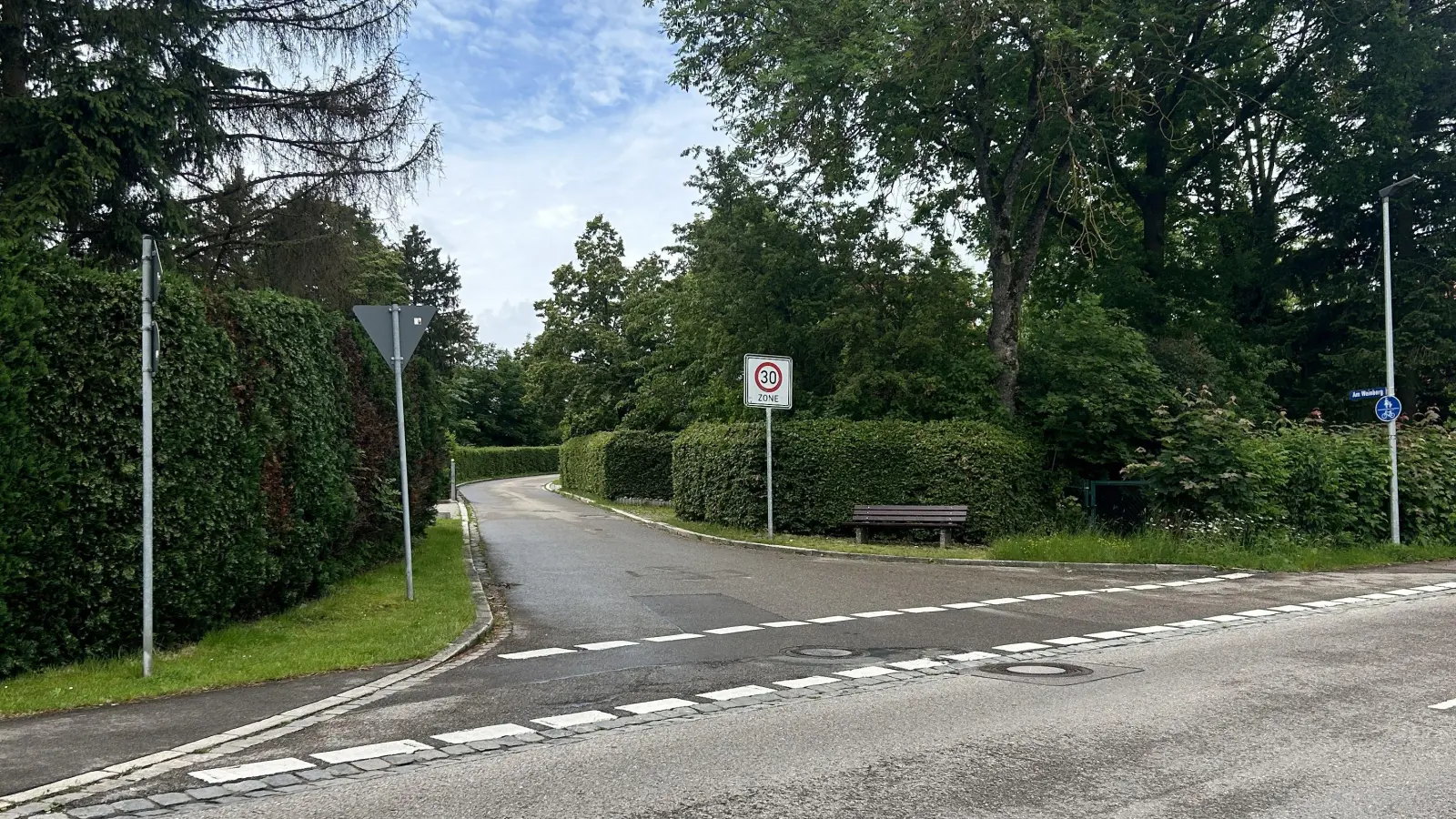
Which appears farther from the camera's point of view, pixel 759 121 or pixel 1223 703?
pixel 759 121

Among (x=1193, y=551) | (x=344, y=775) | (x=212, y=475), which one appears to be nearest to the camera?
(x=344, y=775)

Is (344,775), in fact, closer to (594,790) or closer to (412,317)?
(594,790)

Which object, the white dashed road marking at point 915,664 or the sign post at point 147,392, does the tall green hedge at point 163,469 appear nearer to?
the sign post at point 147,392

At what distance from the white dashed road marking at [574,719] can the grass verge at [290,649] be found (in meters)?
2.80

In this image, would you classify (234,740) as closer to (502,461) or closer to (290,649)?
(290,649)

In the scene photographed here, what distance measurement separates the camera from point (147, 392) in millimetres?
7992

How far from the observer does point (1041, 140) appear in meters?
24.8

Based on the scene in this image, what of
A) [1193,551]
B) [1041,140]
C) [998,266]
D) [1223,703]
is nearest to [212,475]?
[1223,703]

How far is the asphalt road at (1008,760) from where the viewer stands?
4984 mm

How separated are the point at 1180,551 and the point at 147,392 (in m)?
15.1

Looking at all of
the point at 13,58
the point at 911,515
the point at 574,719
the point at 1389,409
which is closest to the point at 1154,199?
the point at 1389,409

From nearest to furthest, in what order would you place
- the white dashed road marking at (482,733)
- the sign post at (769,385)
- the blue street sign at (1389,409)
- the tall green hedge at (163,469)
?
the white dashed road marking at (482,733) < the tall green hedge at (163,469) < the blue street sign at (1389,409) < the sign post at (769,385)

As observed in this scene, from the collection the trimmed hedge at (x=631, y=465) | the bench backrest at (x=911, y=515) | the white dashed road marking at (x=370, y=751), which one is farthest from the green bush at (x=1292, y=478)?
the trimmed hedge at (x=631, y=465)

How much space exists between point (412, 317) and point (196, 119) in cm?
426
